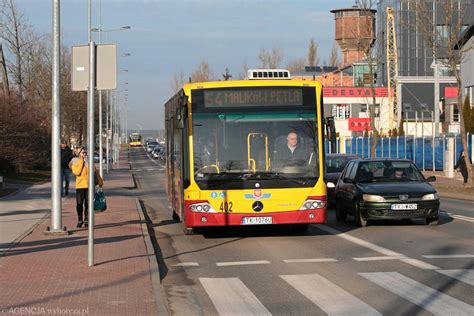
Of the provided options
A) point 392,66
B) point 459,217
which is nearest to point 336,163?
point 459,217

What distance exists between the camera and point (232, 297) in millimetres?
9867

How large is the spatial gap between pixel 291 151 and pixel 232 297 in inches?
253

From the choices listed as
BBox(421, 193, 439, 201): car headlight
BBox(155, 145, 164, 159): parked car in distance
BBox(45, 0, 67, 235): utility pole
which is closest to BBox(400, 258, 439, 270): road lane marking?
BBox(421, 193, 439, 201): car headlight

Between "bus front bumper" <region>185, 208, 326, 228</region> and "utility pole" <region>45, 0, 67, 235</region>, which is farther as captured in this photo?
"utility pole" <region>45, 0, 67, 235</region>

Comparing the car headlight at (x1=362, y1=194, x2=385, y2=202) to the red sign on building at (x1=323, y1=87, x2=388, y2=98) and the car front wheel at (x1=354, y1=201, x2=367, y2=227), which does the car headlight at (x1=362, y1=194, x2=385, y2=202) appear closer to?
the car front wheel at (x1=354, y1=201, x2=367, y2=227)

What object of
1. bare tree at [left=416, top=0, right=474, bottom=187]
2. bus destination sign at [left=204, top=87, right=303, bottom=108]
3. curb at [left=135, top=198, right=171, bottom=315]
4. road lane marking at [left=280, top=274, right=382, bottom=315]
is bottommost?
road lane marking at [left=280, top=274, right=382, bottom=315]

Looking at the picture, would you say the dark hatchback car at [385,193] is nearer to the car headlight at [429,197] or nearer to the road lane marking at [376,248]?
the car headlight at [429,197]

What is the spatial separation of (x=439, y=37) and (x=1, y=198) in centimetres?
1811

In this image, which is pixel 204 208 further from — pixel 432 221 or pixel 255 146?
pixel 432 221

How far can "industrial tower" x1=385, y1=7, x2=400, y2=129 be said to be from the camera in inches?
3711

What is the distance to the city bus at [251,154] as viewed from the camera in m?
15.8

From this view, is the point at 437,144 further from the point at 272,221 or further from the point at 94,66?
the point at 94,66

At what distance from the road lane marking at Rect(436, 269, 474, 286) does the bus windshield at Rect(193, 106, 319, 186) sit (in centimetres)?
471

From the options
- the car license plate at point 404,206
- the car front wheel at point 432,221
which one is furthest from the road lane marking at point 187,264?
the car front wheel at point 432,221
